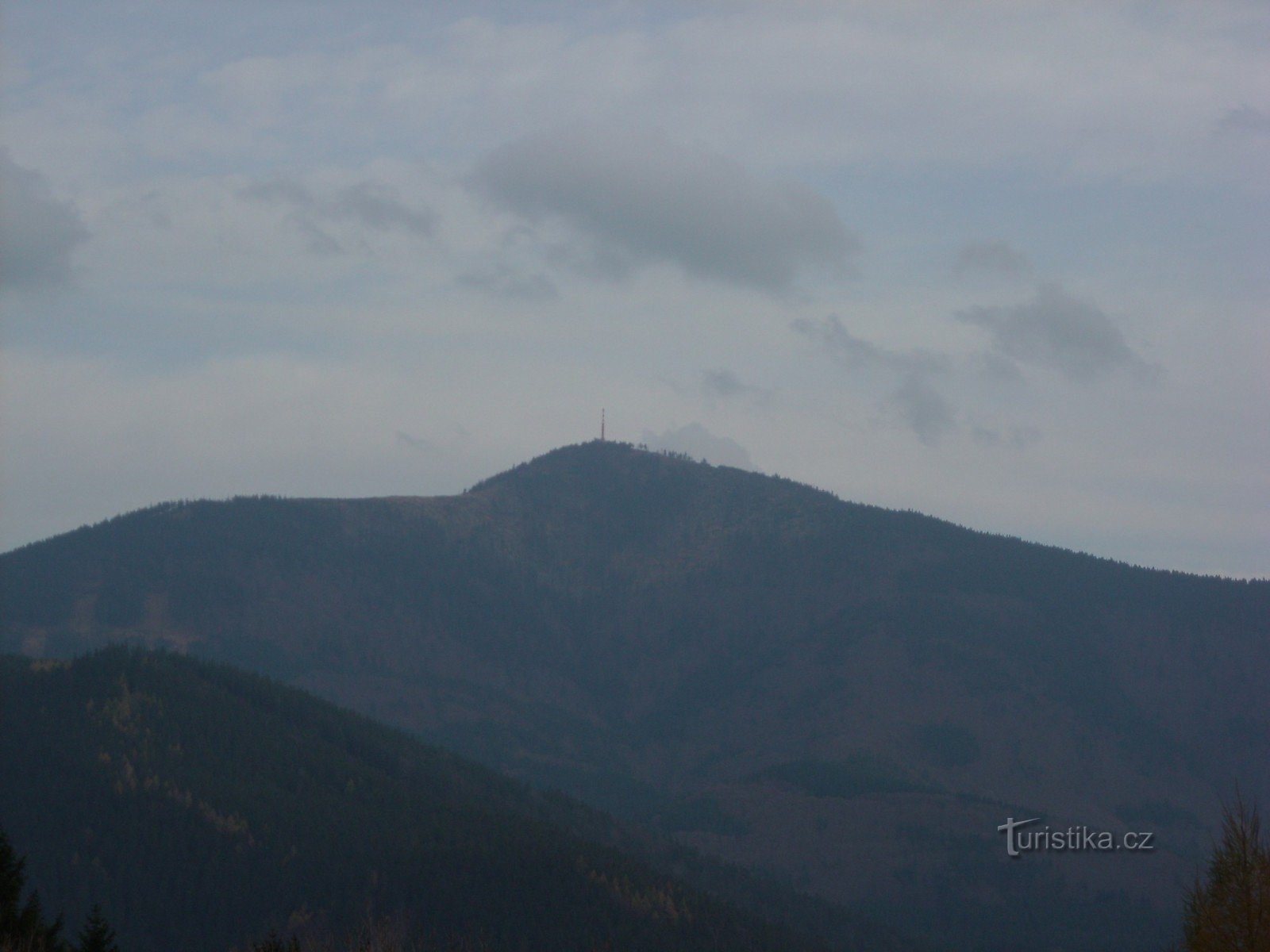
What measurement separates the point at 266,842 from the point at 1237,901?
136190 millimetres

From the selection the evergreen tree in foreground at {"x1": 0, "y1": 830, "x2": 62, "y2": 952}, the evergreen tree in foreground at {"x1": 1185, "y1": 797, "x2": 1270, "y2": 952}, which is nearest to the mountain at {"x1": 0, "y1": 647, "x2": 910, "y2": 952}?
the evergreen tree in foreground at {"x1": 0, "y1": 830, "x2": 62, "y2": 952}

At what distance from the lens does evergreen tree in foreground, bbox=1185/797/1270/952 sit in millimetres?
39750

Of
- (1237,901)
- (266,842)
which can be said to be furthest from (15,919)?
(266,842)

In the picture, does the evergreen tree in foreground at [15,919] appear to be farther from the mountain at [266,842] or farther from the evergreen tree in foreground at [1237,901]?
the mountain at [266,842]

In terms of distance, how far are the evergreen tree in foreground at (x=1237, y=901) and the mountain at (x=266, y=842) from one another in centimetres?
10151

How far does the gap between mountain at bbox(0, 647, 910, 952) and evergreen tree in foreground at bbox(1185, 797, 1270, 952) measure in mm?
101512

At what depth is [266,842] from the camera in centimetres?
15912

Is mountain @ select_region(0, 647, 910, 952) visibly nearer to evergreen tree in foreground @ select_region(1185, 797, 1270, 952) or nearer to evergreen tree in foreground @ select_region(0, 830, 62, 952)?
evergreen tree in foreground @ select_region(0, 830, 62, 952)

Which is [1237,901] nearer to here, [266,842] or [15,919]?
Result: [15,919]

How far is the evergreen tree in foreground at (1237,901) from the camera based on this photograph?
39.8 m

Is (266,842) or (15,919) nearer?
(15,919)

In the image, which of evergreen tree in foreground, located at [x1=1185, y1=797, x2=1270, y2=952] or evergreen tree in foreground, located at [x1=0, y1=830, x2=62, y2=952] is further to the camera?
evergreen tree in foreground, located at [x1=0, y1=830, x2=62, y2=952]

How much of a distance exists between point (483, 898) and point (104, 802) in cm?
4795

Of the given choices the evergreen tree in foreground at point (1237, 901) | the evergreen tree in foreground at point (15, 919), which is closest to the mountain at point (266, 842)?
the evergreen tree in foreground at point (15, 919)
